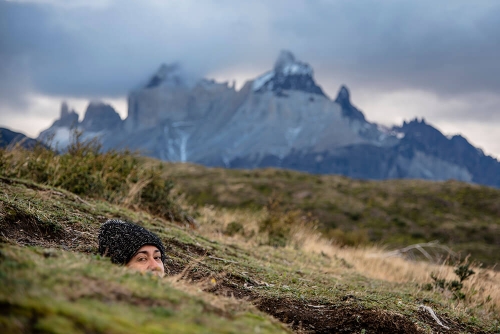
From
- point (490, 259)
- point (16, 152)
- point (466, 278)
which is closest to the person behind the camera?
point (466, 278)

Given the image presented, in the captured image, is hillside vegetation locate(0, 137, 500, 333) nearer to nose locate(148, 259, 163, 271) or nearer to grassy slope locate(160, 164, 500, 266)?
nose locate(148, 259, 163, 271)

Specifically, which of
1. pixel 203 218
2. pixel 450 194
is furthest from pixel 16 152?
pixel 450 194

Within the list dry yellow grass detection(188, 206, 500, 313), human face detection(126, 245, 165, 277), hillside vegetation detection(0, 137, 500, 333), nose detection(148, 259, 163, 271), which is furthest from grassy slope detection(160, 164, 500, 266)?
nose detection(148, 259, 163, 271)

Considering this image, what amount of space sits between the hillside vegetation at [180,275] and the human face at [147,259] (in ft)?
0.60

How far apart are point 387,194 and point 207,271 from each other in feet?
108

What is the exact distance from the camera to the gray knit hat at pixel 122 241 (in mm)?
4789

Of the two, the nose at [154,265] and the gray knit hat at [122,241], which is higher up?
the gray knit hat at [122,241]

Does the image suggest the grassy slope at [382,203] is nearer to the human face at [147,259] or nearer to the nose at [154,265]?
the human face at [147,259]

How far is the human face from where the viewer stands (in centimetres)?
465

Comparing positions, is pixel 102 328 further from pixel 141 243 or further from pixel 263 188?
pixel 263 188

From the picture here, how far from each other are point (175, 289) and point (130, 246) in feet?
5.89

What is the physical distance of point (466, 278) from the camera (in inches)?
338

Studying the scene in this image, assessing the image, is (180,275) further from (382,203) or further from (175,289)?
(382,203)

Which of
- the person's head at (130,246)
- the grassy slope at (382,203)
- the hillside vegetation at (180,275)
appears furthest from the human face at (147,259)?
the grassy slope at (382,203)
